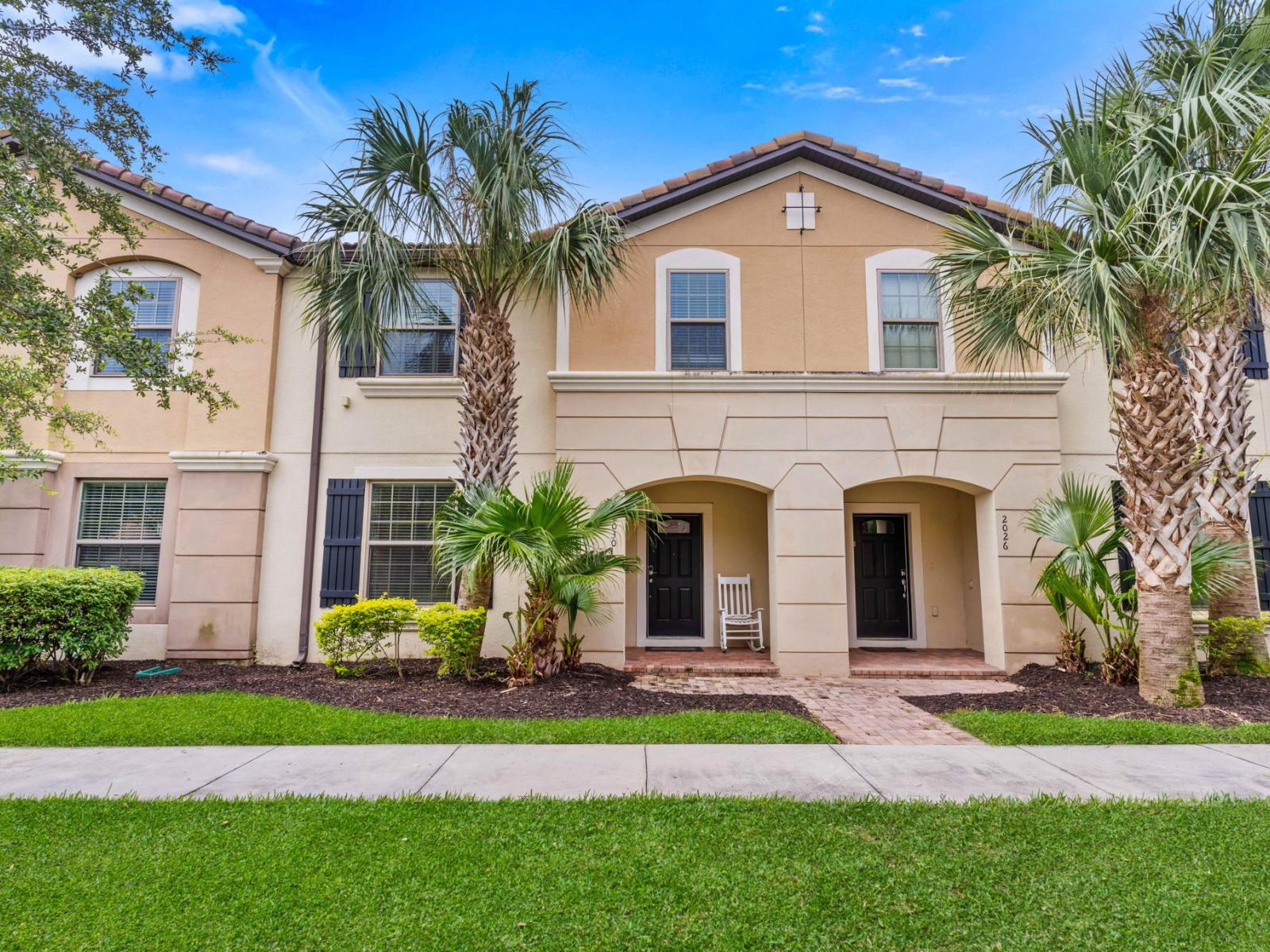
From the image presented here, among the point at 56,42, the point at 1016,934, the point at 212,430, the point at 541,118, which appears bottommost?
the point at 1016,934

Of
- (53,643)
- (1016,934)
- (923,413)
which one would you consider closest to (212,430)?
(53,643)

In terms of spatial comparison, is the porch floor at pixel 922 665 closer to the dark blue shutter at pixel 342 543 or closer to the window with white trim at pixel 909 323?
the window with white trim at pixel 909 323

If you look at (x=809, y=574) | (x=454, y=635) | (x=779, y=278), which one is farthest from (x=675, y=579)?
(x=779, y=278)

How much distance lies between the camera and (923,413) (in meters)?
→ 9.16

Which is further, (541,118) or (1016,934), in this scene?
(541,118)

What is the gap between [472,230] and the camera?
800 cm

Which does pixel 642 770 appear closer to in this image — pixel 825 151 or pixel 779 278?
pixel 779 278

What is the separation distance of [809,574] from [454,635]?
449cm

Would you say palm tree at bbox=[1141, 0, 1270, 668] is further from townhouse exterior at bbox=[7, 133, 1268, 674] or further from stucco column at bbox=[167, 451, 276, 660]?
stucco column at bbox=[167, 451, 276, 660]

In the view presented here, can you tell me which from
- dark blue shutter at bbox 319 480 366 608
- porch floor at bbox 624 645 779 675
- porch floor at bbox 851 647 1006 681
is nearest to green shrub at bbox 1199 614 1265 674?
porch floor at bbox 851 647 1006 681

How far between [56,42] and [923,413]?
997cm

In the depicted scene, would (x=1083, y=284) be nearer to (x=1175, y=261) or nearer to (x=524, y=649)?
(x=1175, y=261)

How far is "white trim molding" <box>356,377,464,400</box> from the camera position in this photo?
965cm

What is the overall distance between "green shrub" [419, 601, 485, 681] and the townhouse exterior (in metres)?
1.46
